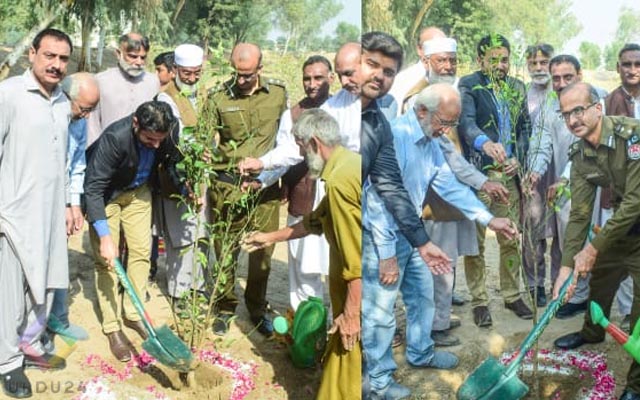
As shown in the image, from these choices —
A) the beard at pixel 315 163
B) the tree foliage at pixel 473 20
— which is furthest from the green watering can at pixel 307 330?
the tree foliage at pixel 473 20

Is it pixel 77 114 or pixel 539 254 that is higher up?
pixel 77 114

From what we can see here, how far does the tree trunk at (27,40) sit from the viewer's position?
11.1ft

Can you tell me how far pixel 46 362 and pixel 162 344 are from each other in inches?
19.7

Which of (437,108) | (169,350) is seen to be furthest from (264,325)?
(437,108)

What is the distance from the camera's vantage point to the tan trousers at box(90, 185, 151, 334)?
147 inches

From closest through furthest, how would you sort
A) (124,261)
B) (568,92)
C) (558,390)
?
(568,92) < (558,390) < (124,261)

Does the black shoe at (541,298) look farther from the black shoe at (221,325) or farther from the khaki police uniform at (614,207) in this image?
the black shoe at (221,325)

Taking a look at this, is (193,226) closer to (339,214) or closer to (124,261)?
(124,261)

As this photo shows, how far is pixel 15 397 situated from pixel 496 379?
2.02 meters

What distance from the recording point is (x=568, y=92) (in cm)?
333

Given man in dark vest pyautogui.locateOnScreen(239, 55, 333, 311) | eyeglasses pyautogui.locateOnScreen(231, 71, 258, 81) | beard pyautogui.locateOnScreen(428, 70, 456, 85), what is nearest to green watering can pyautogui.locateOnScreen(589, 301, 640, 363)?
beard pyautogui.locateOnScreen(428, 70, 456, 85)

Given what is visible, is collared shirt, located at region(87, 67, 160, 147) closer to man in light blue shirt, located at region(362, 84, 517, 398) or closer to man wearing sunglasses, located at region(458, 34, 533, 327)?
man in light blue shirt, located at region(362, 84, 517, 398)

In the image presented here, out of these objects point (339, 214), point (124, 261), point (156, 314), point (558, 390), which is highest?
point (339, 214)

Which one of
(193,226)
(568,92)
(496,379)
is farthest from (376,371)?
(568,92)
